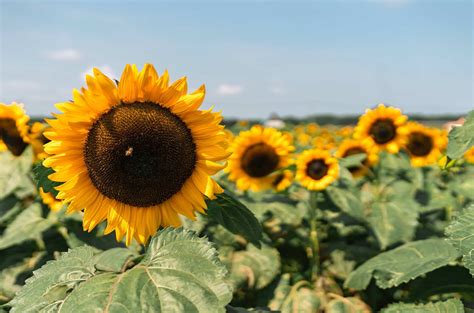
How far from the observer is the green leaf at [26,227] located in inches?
131

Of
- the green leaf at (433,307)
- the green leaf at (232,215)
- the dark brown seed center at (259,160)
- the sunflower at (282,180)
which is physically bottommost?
the green leaf at (433,307)

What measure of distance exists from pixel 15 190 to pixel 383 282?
8.46 feet

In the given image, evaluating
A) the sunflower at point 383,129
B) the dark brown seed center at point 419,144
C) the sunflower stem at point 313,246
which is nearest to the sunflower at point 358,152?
the sunflower at point 383,129

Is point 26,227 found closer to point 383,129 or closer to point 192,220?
point 192,220

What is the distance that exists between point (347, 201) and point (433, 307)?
5.38 feet

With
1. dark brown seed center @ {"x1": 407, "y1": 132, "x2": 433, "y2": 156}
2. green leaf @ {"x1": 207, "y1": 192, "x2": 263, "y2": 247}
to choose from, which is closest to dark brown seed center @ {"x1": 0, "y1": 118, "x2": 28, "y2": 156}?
green leaf @ {"x1": 207, "y1": 192, "x2": 263, "y2": 247}

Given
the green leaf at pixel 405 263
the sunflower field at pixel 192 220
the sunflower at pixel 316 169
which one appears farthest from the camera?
the sunflower at pixel 316 169

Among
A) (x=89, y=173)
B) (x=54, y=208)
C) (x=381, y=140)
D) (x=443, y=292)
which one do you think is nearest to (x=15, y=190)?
(x=54, y=208)

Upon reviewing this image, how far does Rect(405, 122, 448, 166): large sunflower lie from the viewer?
19.5 ft

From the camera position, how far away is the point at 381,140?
225 inches

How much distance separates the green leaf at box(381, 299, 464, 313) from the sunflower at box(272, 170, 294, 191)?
7.01 feet

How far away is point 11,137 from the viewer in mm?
4121

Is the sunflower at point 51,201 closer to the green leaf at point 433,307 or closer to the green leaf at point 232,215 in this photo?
the green leaf at point 232,215

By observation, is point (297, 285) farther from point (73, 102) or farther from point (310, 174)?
point (73, 102)
